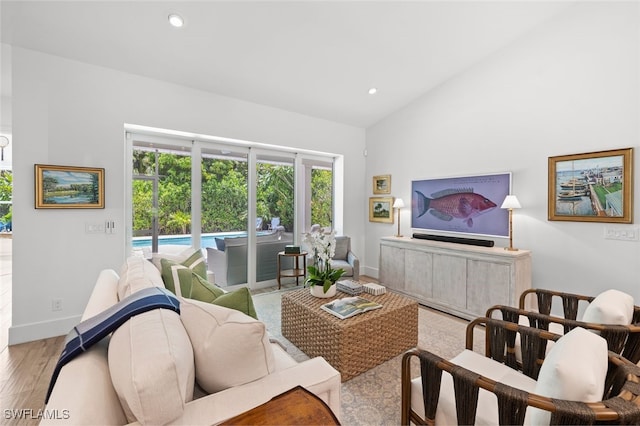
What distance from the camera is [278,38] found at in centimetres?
296

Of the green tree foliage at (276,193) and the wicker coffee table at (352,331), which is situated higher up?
the green tree foliage at (276,193)

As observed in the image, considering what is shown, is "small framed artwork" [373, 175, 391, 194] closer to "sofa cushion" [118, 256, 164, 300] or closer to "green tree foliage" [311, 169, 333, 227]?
"green tree foliage" [311, 169, 333, 227]

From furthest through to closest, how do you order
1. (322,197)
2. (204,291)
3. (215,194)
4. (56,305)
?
(322,197) < (215,194) < (56,305) < (204,291)

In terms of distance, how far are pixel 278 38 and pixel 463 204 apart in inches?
120

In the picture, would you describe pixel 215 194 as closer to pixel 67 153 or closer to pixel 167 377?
pixel 67 153

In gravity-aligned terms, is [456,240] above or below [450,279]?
above

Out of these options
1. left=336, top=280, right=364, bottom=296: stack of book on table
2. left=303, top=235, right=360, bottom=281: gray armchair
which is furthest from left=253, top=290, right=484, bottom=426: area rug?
left=303, top=235, right=360, bottom=281: gray armchair

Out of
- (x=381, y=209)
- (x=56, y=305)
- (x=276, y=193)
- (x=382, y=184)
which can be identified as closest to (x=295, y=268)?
(x=276, y=193)

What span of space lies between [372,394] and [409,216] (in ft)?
9.82

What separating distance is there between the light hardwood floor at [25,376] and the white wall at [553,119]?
445 centimetres

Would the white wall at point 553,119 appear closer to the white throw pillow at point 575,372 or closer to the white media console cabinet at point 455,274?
the white media console cabinet at point 455,274

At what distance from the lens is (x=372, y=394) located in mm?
2002

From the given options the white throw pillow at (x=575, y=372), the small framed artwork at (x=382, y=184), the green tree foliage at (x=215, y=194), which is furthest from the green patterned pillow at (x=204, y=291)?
the small framed artwork at (x=382, y=184)

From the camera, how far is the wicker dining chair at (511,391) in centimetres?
90
